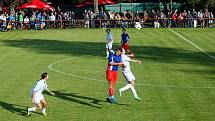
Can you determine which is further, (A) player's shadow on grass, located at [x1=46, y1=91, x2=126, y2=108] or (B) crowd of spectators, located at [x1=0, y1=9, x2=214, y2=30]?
(B) crowd of spectators, located at [x1=0, y1=9, x2=214, y2=30]

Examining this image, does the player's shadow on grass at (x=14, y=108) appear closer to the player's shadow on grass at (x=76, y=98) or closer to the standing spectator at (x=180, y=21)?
the player's shadow on grass at (x=76, y=98)

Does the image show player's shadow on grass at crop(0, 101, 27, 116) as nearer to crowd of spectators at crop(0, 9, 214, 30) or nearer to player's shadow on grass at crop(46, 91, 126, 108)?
player's shadow on grass at crop(46, 91, 126, 108)

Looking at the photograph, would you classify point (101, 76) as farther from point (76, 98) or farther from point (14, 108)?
point (14, 108)

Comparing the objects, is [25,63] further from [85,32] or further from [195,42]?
[85,32]

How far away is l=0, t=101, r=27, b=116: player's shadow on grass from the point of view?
20.7 meters

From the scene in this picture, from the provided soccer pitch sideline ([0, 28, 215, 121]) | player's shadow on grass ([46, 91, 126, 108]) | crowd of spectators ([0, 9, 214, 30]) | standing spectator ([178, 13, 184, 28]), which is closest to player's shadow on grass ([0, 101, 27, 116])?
soccer pitch sideline ([0, 28, 215, 121])

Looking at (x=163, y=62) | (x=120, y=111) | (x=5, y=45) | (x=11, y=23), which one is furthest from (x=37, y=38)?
(x=120, y=111)

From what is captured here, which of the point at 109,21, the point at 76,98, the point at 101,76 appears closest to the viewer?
the point at 76,98

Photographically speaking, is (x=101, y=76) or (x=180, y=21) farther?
(x=180, y=21)

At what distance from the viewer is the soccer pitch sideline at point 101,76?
67.8ft

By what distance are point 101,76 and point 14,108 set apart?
7.99 metres

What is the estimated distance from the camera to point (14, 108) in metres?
21.4

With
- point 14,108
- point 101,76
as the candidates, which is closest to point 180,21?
point 101,76

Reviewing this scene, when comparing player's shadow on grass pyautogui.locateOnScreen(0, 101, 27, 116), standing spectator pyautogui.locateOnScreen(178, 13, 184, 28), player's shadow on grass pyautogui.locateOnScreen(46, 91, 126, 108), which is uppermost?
standing spectator pyautogui.locateOnScreen(178, 13, 184, 28)
